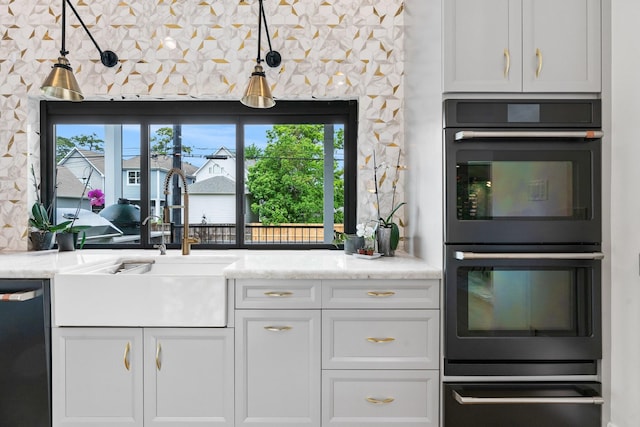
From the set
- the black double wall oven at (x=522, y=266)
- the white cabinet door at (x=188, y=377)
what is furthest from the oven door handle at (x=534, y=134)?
the white cabinet door at (x=188, y=377)

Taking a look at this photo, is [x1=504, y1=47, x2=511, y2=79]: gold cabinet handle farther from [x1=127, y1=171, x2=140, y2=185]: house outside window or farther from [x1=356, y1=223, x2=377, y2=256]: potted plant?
[x1=127, y1=171, x2=140, y2=185]: house outside window

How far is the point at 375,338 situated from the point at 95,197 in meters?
2.16

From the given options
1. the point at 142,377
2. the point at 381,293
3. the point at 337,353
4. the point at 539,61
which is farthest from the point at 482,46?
the point at 142,377

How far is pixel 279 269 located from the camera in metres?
1.75

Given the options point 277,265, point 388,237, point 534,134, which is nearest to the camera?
point 534,134

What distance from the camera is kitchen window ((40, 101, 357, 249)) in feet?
8.43

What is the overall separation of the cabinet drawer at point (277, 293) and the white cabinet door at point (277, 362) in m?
0.04

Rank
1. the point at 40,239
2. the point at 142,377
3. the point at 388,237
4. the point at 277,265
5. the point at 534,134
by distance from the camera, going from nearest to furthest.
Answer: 1. the point at 534,134
2. the point at 142,377
3. the point at 277,265
4. the point at 388,237
5. the point at 40,239

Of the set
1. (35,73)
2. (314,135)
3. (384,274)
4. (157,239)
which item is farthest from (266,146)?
(35,73)

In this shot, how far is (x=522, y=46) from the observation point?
1675 mm

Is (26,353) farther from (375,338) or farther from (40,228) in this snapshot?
(375,338)

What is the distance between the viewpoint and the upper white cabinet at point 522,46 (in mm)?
1667

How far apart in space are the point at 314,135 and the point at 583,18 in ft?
5.24

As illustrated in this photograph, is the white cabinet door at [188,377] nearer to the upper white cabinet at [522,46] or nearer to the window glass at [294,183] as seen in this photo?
the window glass at [294,183]
